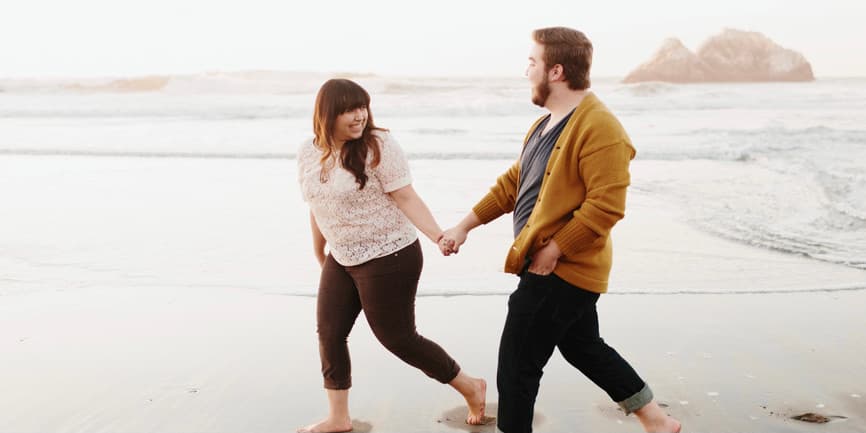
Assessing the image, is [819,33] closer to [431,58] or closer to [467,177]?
[431,58]

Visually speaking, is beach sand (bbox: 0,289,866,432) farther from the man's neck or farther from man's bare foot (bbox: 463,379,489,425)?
the man's neck

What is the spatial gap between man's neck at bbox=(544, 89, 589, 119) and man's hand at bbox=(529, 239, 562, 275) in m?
0.43

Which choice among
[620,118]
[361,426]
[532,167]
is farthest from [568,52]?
[620,118]

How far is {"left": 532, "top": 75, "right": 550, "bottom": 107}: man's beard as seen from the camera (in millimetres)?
2621

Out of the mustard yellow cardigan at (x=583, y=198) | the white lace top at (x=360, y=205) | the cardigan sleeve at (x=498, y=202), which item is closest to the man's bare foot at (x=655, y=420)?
the mustard yellow cardigan at (x=583, y=198)

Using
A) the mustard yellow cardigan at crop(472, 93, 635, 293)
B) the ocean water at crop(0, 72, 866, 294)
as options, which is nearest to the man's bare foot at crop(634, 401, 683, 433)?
the mustard yellow cardigan at crop(472, 93, 635, 293)

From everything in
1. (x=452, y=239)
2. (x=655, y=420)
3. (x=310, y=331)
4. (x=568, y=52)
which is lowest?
(x=310, y=331)

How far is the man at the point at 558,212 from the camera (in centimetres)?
245

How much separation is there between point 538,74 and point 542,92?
0.21 feet

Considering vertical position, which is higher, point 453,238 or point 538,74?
point 538,74

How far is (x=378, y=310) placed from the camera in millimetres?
3141

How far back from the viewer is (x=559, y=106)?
2648mm

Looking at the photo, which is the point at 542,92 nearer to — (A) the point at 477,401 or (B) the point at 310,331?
(A) the point at 477,401

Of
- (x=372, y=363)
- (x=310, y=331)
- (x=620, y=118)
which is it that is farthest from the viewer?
(x=620, y=118)
